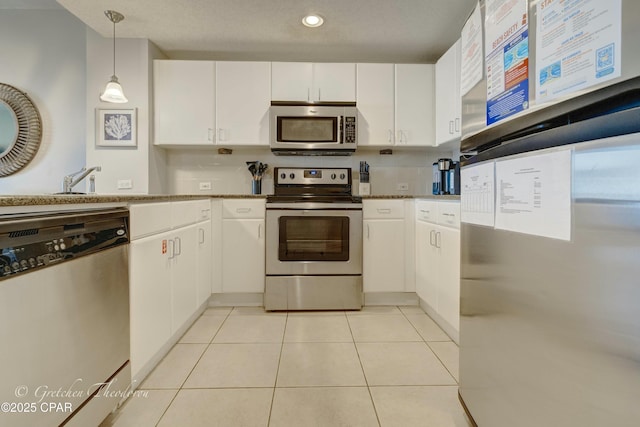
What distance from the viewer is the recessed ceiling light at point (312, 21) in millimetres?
2213

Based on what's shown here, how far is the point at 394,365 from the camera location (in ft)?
5.05

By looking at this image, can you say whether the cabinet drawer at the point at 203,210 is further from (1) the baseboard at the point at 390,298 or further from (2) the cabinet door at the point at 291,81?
(1) the baseboard at the point at 390,298

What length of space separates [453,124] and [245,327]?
2198 millimetres

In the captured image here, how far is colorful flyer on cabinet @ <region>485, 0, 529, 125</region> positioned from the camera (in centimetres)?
74

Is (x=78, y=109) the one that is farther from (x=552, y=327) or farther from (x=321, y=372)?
(x=552, y=327)

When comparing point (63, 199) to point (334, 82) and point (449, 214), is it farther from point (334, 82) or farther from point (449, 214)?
point (334, 82)

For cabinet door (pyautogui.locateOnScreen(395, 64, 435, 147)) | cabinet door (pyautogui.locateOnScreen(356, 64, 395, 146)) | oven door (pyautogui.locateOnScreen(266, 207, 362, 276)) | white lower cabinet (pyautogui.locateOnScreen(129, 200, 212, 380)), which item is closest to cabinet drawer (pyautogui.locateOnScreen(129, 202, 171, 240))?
white lower cabinet (pyautogui.locateOnScreen(129, 200, 212, 380))

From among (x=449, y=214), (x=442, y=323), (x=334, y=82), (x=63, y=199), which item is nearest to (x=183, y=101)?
(x=334, y=82)

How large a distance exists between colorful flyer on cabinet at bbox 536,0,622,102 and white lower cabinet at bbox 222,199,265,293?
2.00 metres

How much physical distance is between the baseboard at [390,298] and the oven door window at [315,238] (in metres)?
0.41

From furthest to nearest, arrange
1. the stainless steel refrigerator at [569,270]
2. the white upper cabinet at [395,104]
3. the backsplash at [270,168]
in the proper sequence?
the backsplash at [270,168] → the white upper cabinet at [395,104] → the stainless steel refrigerator at [569,270]

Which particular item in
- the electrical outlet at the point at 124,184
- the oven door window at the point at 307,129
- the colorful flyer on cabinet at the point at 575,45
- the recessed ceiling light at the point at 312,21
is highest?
the recessed ceiling light at the point at 312,21

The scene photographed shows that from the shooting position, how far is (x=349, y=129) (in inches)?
102

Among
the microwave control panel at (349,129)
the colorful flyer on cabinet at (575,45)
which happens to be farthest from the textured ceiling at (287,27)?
the colorful flyer on cabinet at (575,45)
